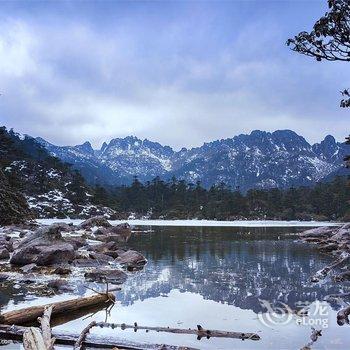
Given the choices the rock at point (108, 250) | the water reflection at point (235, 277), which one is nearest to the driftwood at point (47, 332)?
the water reflection at point (235, 277)

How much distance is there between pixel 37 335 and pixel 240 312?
7898 mm

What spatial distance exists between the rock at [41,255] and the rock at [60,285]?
6324mm

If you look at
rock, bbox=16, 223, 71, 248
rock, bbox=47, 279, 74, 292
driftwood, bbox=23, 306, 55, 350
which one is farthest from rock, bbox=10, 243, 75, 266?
driftwood, bbox=23, 306, 55, 350

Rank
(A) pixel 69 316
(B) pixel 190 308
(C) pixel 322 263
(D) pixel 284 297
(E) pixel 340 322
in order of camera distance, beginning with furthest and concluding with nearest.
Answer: (C) pixel 322 263 < (D) pixel 284 297 < (B) pixel 190 308 < (A) pixel 69 316 < (E) pixel 340 322

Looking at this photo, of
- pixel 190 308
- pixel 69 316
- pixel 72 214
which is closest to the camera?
pixel 69 316

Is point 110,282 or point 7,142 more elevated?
point 7,142

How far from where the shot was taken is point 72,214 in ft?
327

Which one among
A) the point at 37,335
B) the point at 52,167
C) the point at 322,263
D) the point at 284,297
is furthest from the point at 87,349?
the point at 52,167

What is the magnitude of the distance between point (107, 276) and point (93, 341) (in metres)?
11.4

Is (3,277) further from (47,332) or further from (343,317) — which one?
(343,317)

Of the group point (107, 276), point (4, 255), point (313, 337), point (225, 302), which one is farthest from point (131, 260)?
point (313, 337)

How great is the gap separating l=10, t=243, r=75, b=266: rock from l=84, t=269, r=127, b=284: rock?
426cm

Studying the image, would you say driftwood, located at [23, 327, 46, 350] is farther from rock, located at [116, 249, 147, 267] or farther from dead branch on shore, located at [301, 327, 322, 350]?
rock, located at [116, 249, 147, 267]

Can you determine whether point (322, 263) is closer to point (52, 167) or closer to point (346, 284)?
point (346, 284)
